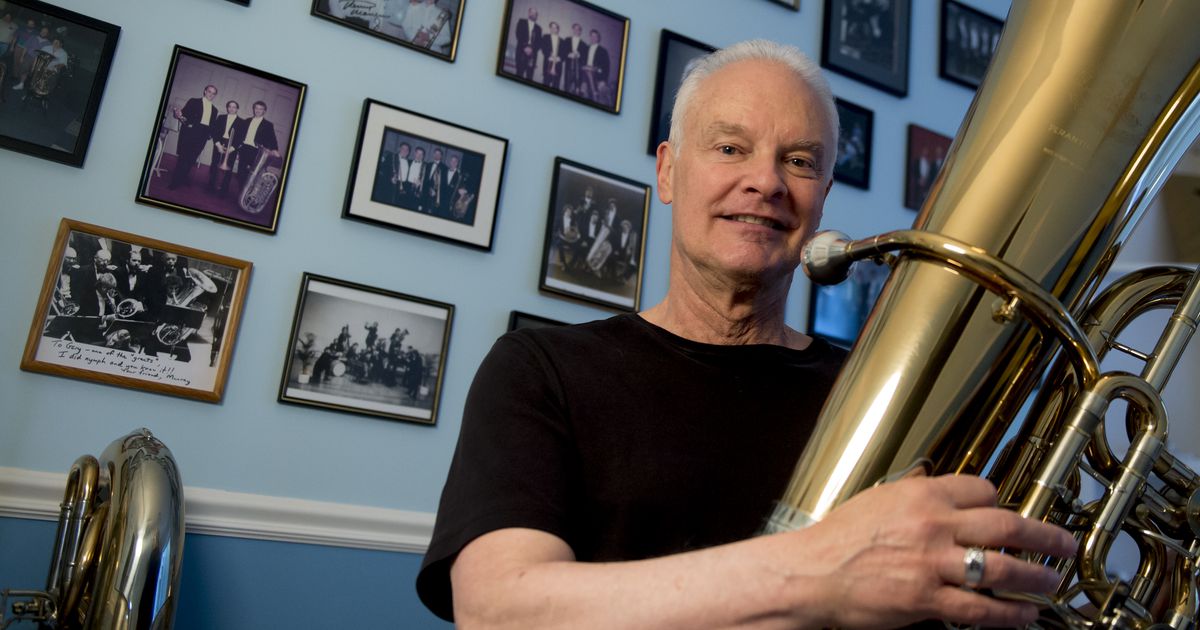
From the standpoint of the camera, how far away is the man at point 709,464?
1.36ft

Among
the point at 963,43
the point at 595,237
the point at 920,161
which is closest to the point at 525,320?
the point at 595,237

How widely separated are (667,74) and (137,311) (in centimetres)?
117

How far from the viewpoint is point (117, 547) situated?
97 cm

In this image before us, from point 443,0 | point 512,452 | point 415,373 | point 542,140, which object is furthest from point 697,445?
point 443,0

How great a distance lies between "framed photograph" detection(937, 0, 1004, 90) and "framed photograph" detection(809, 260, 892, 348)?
0.67 m

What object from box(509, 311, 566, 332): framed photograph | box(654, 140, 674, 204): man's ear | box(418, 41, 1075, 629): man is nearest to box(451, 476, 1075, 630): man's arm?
box(418, 41, 1075, 629): man

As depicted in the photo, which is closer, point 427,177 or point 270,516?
point 270,516

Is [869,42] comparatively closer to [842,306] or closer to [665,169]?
[842,306]

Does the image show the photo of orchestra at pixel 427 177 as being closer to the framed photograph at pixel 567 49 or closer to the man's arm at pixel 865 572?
the framed photograph at pixel 567 49

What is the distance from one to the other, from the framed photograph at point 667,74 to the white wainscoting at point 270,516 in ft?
3.10

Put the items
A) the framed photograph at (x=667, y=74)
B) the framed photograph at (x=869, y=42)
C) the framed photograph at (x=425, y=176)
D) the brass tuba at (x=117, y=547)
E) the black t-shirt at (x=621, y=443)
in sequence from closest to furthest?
1. the black t-shirt at (x=621, y=443)
2. the brass tuba at (x=117, y=547)
3. the framed photograph at (x=425, y=176)
4. the framed photograph at (x=667, y=74)
5. the framed photograph at (x=869, y=42)

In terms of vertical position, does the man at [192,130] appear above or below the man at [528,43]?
below

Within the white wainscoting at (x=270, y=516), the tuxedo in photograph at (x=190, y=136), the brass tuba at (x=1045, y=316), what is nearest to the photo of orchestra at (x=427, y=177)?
the tuxedo in photograph at (x=190, y=136)

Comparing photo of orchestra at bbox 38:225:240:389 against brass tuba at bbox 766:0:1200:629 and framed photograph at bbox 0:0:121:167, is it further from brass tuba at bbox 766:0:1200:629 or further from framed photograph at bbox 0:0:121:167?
brass tuba at bbox 766:0:1200:629
